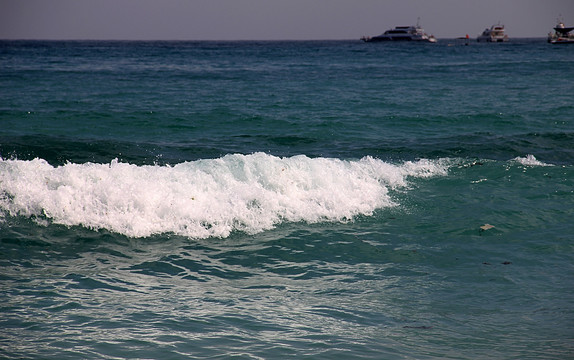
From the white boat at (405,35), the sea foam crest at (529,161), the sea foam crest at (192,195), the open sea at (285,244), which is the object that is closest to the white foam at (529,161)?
the sea foam crest at (529,161)

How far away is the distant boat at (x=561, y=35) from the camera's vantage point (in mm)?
100500

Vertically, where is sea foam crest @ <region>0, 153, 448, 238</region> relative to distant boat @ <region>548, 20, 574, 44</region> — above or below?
below

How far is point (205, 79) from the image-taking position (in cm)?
3369

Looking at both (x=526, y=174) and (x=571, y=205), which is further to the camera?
(x=526, y=174)

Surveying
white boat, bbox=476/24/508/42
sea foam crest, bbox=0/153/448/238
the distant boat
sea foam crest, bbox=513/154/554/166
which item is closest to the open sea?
sea foam crest, bbox=0/153/448/238

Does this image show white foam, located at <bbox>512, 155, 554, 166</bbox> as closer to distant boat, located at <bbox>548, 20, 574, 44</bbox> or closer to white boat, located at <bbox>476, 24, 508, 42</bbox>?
distant boat, located at <bbox>548, 20, 574, 44</bbox>

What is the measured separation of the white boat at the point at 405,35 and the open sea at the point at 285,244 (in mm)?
125367

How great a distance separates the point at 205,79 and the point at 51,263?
2748 centimetres

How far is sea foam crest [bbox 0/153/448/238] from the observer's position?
870 centimetres

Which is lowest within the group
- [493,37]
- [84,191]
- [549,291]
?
[549,291]

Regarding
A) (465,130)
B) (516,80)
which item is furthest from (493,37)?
(465,130)

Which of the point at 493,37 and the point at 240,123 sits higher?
the point at 493,37

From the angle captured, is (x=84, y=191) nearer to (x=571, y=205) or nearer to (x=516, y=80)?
(x=571, y=205)

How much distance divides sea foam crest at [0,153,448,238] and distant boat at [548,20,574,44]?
342 ft
